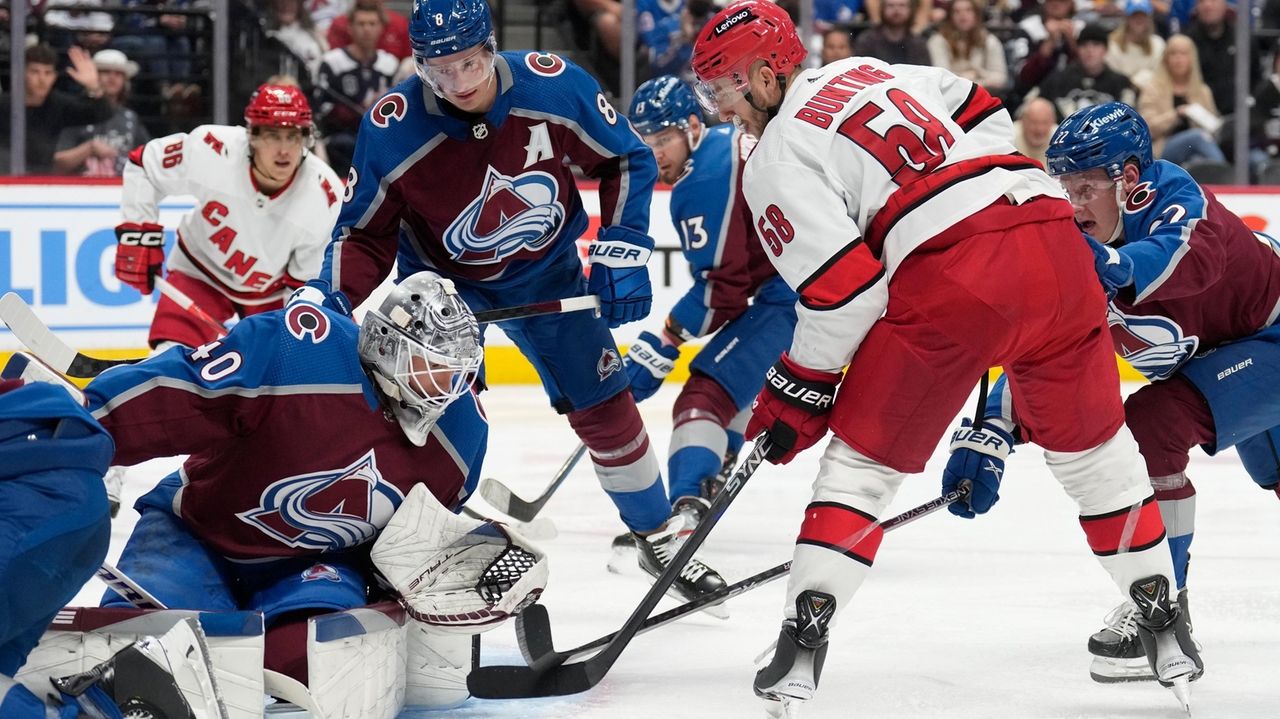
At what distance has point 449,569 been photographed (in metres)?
2.17

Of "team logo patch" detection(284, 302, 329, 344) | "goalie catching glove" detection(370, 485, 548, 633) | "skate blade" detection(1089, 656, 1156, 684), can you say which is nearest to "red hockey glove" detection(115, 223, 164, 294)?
"team logo patch" detection(284, 302, 329, 344)

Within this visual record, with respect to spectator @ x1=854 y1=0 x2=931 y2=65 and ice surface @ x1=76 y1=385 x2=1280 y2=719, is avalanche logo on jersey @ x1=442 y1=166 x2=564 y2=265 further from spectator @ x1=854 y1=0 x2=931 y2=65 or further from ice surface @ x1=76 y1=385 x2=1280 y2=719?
spectator @ x1=854 y1=0 x2=931 y2=65

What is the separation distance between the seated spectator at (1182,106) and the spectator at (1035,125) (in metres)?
0.54

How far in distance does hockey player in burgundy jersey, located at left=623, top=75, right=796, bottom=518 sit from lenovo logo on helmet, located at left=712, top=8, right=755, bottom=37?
51.5 inches

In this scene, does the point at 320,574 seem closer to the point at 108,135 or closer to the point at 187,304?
the point at 187,304

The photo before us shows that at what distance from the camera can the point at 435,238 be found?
3.04 m

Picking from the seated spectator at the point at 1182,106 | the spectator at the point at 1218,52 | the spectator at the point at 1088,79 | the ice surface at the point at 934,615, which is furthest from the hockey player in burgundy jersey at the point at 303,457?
the spectator at the point at 1218,52

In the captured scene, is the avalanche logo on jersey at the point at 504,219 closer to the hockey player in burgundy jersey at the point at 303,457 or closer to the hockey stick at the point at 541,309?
the hockey stick at the point at 541,309

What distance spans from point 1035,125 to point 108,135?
157 inches

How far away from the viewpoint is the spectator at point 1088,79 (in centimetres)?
689

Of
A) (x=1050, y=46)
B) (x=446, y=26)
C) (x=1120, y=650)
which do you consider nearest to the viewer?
(x=1120, y=650)

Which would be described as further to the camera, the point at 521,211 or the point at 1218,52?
the point at 1218,52

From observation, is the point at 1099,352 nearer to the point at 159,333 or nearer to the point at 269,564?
the point at 269,564

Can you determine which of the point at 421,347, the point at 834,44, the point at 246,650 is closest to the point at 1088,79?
the point at 834,44
